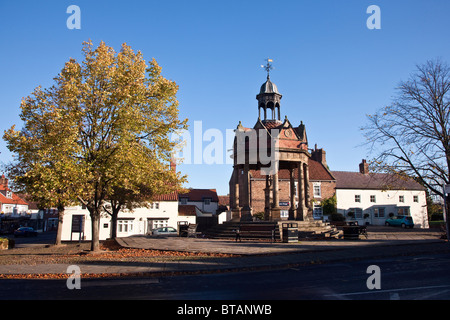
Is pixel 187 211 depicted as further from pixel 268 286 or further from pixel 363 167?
pixel 268 286

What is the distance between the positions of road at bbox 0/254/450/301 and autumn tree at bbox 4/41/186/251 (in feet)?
23.1

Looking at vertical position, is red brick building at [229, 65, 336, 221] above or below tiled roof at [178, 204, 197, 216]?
above

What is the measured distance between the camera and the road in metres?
7.59

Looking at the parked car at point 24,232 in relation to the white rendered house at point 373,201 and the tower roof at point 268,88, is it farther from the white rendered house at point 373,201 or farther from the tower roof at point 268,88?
the white rendered house at point 373,201

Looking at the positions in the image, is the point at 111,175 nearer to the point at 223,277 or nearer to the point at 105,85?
the point at 105,85

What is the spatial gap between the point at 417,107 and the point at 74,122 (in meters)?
22.9

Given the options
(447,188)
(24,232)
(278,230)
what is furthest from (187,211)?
(447,188)

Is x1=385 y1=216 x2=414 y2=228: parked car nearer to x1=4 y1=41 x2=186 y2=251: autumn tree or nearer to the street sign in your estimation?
the street sign

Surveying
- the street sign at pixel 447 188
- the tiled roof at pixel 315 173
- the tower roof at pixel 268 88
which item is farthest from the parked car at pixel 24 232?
the street sign at pixel 447 188

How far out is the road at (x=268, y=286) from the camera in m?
7.59

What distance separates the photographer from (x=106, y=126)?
17.9 metres

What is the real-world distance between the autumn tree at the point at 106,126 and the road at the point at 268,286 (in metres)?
7.03

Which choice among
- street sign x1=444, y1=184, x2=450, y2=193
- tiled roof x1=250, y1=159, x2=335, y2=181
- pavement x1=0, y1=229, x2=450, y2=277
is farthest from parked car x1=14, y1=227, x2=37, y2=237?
street sign x1=444, y1=184, x2=450, y2=193

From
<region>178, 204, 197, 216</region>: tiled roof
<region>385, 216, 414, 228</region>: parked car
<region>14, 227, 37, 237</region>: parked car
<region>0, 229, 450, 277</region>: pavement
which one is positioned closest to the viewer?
<region>0, 229, 450, 277</region>: pavement
